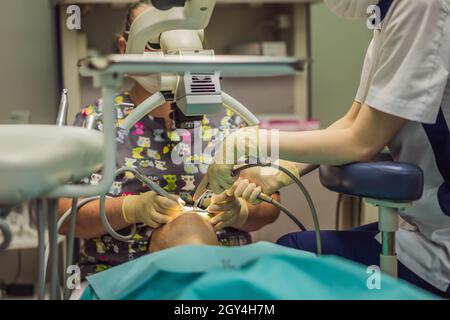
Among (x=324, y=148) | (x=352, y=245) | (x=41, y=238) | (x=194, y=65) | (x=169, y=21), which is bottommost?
(x=352, y=245)

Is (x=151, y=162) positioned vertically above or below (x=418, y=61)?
below

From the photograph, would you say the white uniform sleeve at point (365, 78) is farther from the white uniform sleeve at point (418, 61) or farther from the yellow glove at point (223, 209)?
the yellow glove at point (223, 209)

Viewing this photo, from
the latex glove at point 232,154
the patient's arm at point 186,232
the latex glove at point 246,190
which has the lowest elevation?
the patient's arm at point 186,232

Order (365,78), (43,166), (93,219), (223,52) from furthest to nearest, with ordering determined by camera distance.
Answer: (223,52)
(93,219)
(365,78)
(43,166)

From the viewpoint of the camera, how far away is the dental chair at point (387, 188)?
907mm

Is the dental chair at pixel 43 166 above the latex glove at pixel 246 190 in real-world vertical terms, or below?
above

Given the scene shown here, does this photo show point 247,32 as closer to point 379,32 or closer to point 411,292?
point 379,32

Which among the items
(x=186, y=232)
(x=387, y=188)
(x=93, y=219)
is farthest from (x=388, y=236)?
(x=93, y=219)

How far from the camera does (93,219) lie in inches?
56.5

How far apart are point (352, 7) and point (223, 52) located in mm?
1622

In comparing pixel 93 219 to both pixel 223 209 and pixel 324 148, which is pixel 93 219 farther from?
pixel 324 148

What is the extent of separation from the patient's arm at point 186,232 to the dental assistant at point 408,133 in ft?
0.27

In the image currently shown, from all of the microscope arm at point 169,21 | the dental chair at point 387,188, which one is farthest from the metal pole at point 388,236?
the microscope arm at point 169,21
